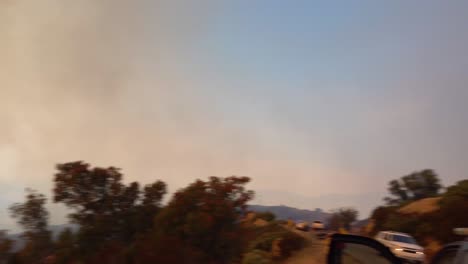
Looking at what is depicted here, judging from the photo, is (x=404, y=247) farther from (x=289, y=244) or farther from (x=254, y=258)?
(x=289, y=244)

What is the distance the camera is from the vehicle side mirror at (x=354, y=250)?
4918 mm

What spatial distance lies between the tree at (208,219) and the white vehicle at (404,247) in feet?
27.4

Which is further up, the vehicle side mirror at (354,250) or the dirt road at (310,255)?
the dirt road at (310,255)

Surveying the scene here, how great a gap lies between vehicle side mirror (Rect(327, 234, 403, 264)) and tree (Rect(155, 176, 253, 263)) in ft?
77.5

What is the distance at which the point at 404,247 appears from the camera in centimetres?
2467

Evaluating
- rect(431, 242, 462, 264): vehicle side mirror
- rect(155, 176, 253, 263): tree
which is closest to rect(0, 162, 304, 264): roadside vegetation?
rect(155, 176, 253, 263): tree

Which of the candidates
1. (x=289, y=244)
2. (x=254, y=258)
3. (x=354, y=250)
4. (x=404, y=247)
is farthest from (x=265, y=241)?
(x=354, y=250)

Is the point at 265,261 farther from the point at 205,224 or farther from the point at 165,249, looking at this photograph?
the point at 165,249

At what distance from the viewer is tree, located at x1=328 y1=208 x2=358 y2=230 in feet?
210

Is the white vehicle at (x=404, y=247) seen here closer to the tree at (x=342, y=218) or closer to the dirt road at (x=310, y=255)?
the dirt road at (x=310, y=255)

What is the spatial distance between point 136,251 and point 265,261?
36.2 ft

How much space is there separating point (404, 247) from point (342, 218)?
137ft

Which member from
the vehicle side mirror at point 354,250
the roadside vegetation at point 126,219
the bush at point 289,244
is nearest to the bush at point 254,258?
the roadside vegetation at point 126,219

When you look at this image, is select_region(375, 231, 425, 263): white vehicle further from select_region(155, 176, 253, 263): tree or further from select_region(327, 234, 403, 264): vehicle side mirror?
select_region(327, 234, 403, 264): vehicle side mirror
